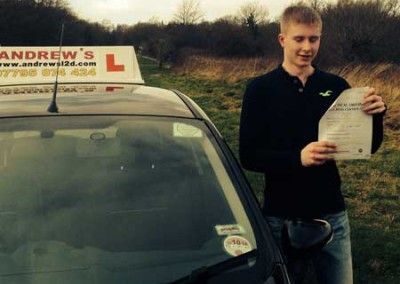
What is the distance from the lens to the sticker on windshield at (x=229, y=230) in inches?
88.5

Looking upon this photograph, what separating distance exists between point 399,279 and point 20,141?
3155 mm

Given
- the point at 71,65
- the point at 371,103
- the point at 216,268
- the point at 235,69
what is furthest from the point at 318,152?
the point at 235,69

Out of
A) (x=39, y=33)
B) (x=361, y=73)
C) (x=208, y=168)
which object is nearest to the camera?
(x=208, y=168)

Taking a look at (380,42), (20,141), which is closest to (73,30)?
(380,42)

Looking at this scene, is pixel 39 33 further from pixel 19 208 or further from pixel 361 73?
pixel 19 208

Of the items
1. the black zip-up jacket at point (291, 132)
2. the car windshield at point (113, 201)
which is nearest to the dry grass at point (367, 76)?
the black zip-up jacket at point (291, 132)

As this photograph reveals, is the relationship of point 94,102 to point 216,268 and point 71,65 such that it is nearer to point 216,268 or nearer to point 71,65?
point 216,268

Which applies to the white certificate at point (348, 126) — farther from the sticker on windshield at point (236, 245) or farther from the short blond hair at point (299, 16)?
the sticker on windshield at point (236, 245)

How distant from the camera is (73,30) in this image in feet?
233

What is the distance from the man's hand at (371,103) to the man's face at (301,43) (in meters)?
0.34

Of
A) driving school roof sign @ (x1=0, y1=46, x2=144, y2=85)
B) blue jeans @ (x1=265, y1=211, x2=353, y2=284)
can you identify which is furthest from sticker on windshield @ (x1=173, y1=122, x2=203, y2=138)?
driving school roof sign @ (x1=0, y1=46, x2=144, y2=85)

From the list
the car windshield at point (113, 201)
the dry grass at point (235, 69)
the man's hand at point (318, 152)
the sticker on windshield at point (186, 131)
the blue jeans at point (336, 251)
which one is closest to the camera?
the car windshield at point (113, 201)

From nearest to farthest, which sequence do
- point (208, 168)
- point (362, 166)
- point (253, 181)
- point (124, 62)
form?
point (208, 168)
point (124, 62)
point (253, 181)
point (362, 166)

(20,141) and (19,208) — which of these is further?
(20,141)
